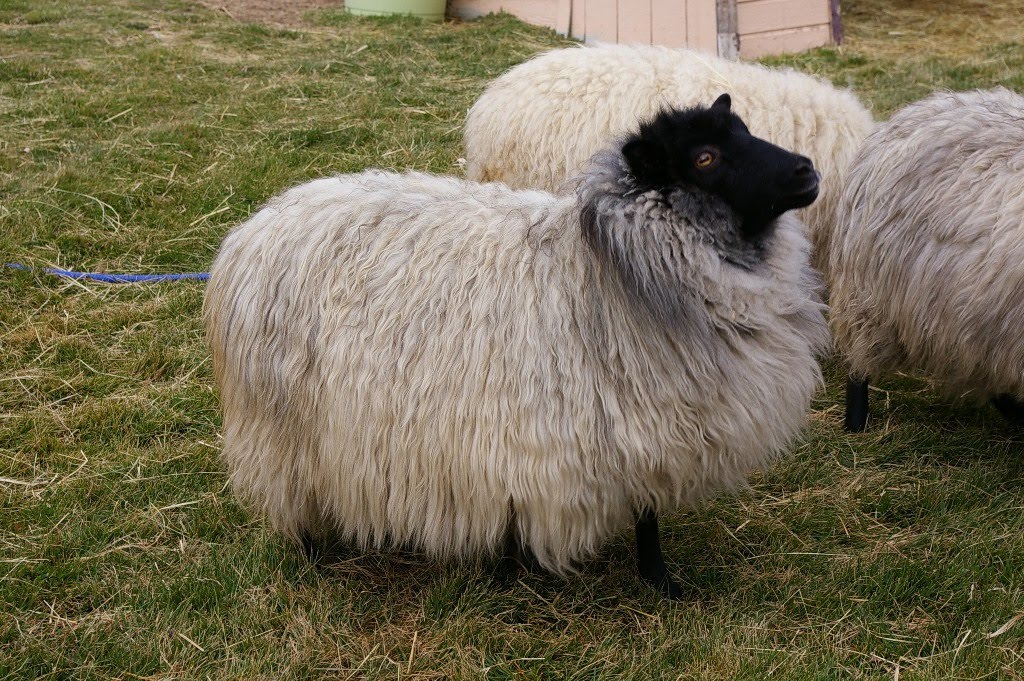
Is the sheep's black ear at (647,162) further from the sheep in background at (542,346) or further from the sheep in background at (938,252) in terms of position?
the sheep in background at (938,252)

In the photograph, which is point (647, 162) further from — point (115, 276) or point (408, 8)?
point (408, 8)

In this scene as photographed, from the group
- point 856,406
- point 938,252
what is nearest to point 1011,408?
point 856,406

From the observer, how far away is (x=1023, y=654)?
270cm

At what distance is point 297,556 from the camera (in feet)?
10.6

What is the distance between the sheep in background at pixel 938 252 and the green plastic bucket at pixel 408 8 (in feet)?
22.5

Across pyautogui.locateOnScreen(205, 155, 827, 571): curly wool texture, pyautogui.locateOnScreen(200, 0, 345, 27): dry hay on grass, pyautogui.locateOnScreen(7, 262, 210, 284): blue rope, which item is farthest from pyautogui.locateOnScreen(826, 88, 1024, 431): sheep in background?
pyautogui.locateOnScreen(200, 0, 345, 27): dry hay on grass

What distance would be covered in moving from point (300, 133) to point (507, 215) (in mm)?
4330

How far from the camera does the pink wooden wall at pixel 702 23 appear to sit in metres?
8.62

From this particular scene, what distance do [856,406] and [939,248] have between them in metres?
0.83

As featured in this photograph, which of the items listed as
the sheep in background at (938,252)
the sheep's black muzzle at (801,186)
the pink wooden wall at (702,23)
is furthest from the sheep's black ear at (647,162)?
the pink wooden wall at (702,23)

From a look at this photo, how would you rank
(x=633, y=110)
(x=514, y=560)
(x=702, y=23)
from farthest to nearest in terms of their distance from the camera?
(x=702, y=23) < (x=633, y=110) < (x=514, y=560)

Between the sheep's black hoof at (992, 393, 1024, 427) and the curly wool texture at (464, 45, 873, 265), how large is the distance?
3.26 ft

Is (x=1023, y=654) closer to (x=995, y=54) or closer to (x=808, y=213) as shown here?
(x=808, y=213)

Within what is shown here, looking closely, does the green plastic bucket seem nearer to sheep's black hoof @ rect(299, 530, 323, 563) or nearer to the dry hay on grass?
the dry hay on grass
